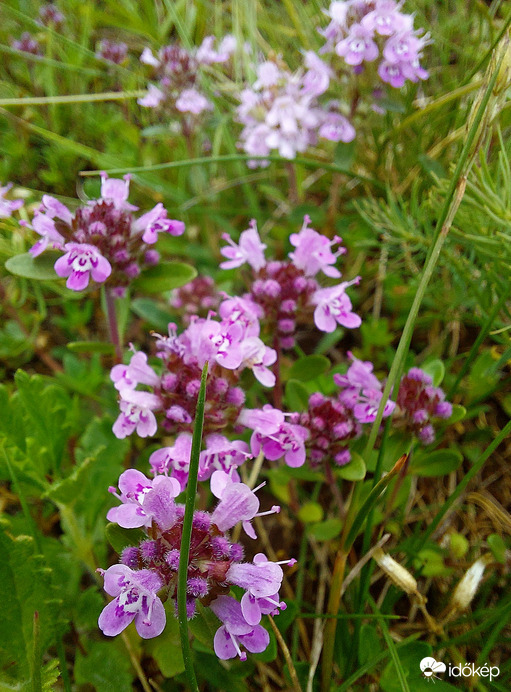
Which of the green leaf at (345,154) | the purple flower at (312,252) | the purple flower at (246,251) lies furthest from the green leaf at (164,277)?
the green leaf at (345,154)

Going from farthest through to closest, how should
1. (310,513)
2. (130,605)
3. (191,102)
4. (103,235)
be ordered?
(191,102) < (310,513) < (103,235) < (130,605)

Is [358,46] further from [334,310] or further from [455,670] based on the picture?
[455,670]

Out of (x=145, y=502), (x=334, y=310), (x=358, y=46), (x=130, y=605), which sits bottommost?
(x=130, y=605)

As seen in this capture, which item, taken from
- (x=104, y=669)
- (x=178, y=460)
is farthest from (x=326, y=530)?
(x=104, y=669)

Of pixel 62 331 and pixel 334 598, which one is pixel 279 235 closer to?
pixel 62 331

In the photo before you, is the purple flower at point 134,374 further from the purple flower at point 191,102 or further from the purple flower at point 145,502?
the purple flower at point 191,102

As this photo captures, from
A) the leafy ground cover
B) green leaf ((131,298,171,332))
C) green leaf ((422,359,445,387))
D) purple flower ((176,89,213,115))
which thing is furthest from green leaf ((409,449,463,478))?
purple flower ((176,89,213,115))
